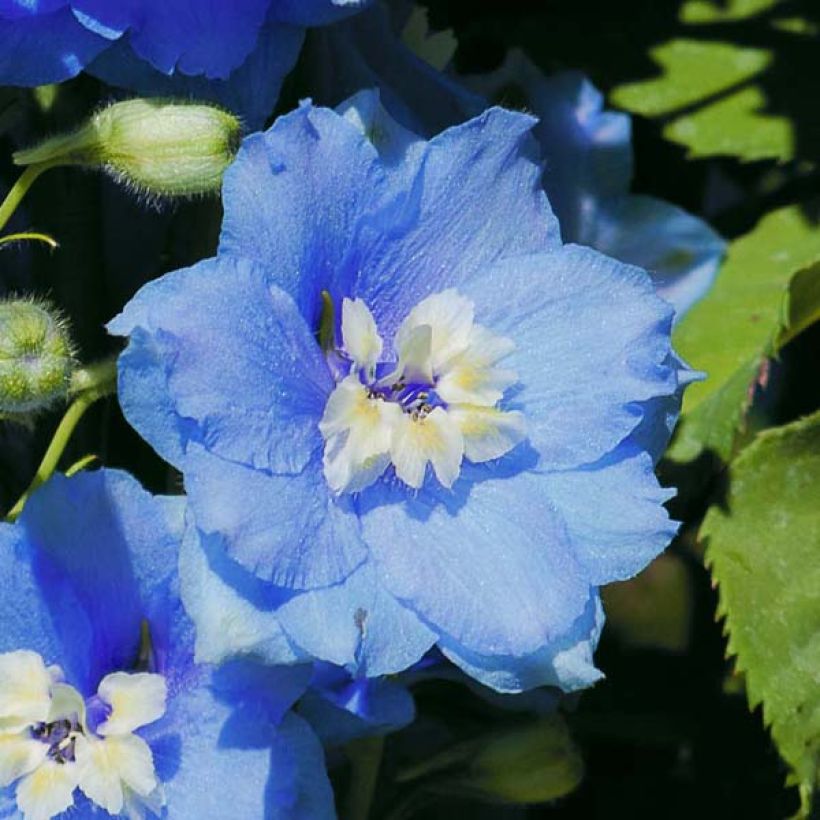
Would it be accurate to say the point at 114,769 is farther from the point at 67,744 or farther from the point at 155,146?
the point at 155,146

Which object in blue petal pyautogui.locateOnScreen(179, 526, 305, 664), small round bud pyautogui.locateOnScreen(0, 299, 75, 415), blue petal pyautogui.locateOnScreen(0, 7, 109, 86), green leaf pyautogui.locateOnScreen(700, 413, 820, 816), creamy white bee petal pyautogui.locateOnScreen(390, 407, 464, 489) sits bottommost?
green leaf pyautogui.locateOnScreen(700, 413, 820, 816)

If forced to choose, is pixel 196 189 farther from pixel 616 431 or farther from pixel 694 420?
pixel 694 420

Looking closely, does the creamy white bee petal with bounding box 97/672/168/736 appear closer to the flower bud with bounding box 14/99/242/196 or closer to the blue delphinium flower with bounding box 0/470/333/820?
the blue delphinium flower with bounding box 0/470/333/820

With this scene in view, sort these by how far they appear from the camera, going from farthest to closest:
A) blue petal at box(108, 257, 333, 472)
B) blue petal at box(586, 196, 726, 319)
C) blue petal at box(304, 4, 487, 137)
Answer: blue petal at box(586, 196, 726, 319) → blue petal at box(304, 4, 487, 137) → blue petal at box(108, 257, 333, 472)

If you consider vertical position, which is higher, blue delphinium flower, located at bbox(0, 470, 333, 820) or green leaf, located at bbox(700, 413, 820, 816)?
blue delphinium flower, located at bbox(0, 470, 333, 820)

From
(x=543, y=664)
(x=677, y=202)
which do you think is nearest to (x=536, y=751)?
(x=543, y=664)

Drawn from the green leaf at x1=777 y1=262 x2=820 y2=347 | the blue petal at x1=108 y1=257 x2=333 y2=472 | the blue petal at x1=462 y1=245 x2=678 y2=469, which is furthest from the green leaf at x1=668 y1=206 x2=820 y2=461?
the blue petal at x1=108 y1=257 x2=333 y2=472

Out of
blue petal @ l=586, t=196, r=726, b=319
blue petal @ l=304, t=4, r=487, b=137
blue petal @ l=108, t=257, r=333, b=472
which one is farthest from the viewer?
blue petal @ l=586, t=196, r=726, b=319
